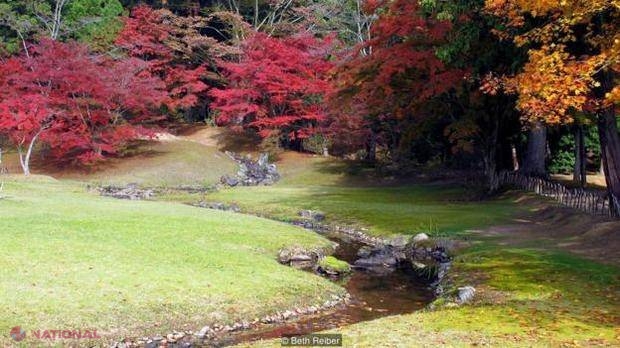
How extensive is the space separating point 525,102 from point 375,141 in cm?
3680

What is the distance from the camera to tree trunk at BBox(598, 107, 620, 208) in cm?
1966

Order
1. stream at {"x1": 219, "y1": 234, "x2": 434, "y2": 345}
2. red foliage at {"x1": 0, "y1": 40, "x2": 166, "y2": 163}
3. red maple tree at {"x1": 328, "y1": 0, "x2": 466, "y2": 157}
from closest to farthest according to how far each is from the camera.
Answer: stream at {"x1": 219, "y1": 234, "x2": 434, "y2": 345} → red maple tree at {"x1": 328, "y1": 0, "x2": 466, "y2": 157} → red foliage at {"x1": 0, "y1": 40, "x2": 166, "y2": 163}

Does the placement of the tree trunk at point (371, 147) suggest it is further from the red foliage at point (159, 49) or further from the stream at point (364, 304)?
the stream at point (364, 304)

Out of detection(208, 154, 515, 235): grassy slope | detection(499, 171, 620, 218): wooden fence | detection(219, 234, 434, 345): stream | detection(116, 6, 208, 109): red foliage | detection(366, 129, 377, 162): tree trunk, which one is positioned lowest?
detection(219, 234, 434, 345): stream

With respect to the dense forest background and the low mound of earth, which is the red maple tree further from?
the low mound of earth

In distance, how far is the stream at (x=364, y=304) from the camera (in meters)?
12.4

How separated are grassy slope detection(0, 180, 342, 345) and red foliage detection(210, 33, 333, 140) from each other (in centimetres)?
3100

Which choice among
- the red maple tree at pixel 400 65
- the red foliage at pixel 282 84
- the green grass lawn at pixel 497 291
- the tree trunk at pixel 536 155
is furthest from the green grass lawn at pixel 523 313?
the red foliage at pixel 282 84

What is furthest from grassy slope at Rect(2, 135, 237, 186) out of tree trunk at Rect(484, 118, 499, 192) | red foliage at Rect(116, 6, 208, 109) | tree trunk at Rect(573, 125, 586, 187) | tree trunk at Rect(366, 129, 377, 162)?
tree trunk at Rect(573, 125, 586, 187)

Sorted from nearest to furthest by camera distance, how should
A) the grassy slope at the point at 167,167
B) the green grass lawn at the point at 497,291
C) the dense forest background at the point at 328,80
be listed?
1. the green grass lawn at the point at 497,291
2. the dense forest background at the point at 328,80
3. the grassy slope at the point at 167,167

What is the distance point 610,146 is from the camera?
20.2m

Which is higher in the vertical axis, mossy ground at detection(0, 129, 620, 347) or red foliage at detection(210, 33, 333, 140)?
red foliage at detection(210, 33, 333, 140)

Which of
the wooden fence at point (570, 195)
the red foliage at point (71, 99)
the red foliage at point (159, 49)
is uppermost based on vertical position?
the red foliage at point (159, 49)

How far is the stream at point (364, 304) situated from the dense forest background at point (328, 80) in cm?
596
